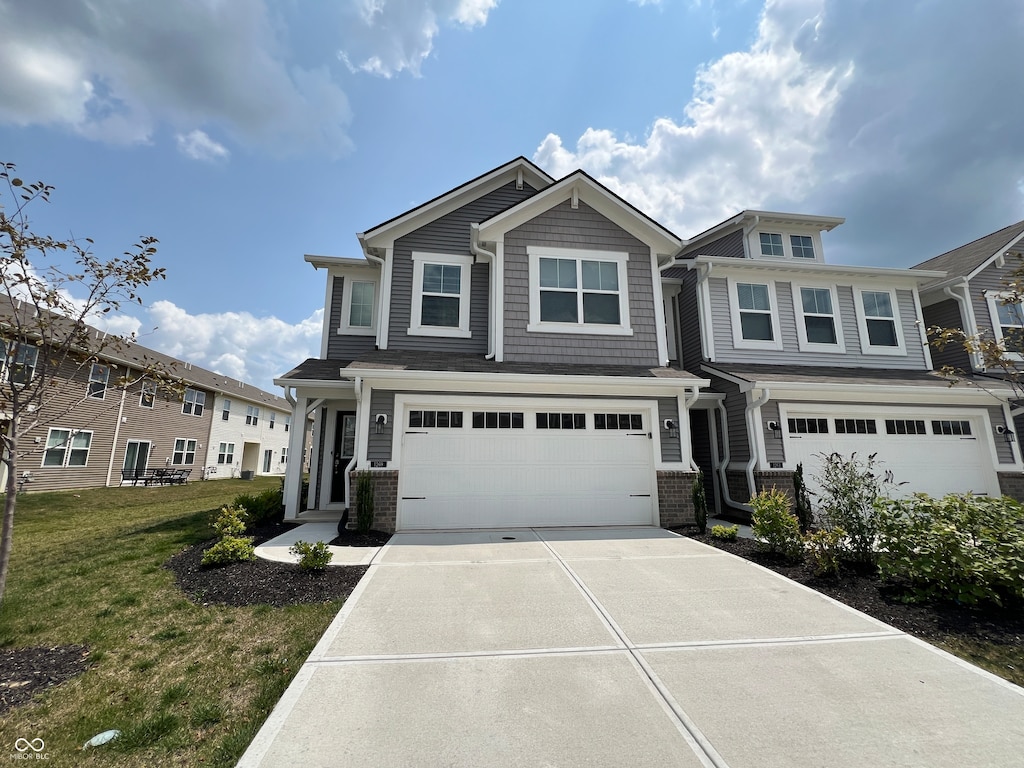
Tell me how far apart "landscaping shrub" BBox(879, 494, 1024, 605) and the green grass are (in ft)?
21.1

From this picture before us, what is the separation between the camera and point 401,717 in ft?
8.74

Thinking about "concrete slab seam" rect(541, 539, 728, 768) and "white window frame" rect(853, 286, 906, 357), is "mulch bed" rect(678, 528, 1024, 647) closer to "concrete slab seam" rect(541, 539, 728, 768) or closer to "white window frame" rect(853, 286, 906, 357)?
"concrete slab seam" rect(541, 539, 728, 768)

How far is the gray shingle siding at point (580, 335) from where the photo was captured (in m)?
9.16

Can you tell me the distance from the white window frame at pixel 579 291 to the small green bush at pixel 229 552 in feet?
20.5

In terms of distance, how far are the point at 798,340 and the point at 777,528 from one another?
6968mm

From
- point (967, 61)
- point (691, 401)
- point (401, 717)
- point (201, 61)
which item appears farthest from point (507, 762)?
point (967, 61)

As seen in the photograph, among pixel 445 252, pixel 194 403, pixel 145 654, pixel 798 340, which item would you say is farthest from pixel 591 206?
pixel 194 403

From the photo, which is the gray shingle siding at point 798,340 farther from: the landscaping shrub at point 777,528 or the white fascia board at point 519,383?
the landscaping shrub at point 777,528

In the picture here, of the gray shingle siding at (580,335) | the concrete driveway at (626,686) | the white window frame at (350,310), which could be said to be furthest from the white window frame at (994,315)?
the white window frame at (350,310)

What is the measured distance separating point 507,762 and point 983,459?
13368 mm

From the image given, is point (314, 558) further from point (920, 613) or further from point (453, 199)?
point (453, 199)

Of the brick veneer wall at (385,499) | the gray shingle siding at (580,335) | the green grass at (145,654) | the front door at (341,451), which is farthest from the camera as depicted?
the front door at (341,451)

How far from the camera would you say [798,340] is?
11.1 m

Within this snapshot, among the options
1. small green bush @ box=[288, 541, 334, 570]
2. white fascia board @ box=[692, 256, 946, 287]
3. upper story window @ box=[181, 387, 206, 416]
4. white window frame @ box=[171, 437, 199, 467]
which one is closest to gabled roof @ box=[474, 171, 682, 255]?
white fascia board @ box=[692, 256, 946, 287]
